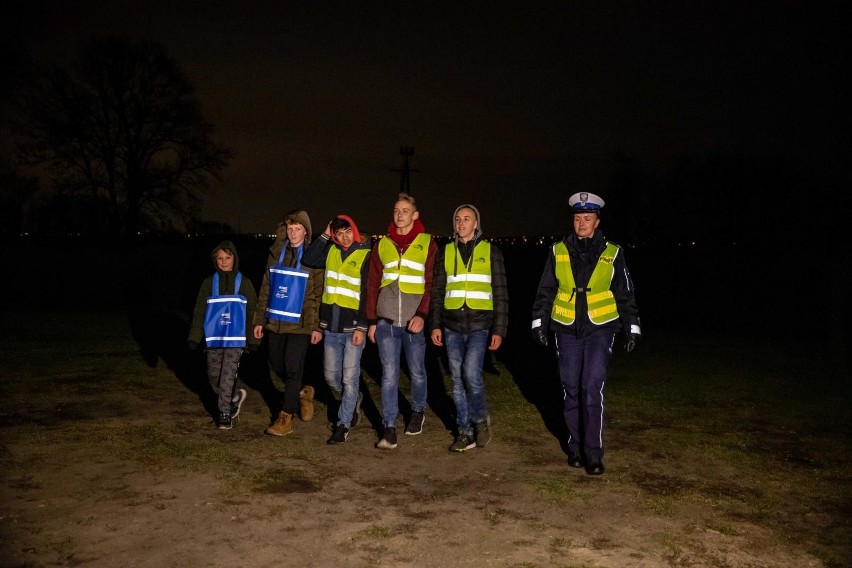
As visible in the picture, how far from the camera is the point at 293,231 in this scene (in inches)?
300

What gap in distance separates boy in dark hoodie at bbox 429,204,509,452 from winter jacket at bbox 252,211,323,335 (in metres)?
1.12

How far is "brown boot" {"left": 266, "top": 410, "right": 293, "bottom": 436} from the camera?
7.62 meters

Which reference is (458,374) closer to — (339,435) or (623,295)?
(339,435)

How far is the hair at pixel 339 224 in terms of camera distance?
288 inches

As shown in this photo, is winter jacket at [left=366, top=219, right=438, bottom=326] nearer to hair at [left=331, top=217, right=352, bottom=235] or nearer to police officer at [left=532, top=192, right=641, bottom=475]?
hair at [left=331, top=217, right=352, bottom=235]

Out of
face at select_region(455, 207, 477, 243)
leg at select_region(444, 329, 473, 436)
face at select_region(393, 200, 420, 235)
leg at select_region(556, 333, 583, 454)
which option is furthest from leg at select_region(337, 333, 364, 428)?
leg at select_region(556, 333, 583, 454)

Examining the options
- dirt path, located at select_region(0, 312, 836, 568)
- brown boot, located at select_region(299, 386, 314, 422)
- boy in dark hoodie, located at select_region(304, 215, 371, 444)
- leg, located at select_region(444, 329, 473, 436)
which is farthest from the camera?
brown boot, located at select_region(299, 386, 314, 422)

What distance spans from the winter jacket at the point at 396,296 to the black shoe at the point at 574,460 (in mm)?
1617

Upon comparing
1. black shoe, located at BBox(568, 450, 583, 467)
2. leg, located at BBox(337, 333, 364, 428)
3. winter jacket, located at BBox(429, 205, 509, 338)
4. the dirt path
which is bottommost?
the dirt path

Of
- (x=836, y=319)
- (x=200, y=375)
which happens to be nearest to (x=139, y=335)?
(x=200, y=375)

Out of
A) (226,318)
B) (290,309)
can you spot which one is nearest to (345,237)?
(290,309)

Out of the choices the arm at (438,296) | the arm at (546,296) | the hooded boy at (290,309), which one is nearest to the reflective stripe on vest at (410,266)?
the arm at (438,296)

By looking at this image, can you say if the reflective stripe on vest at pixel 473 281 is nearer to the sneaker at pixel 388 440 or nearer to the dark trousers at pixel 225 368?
the sneaker at pixel 388 440

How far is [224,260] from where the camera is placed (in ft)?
25.6
